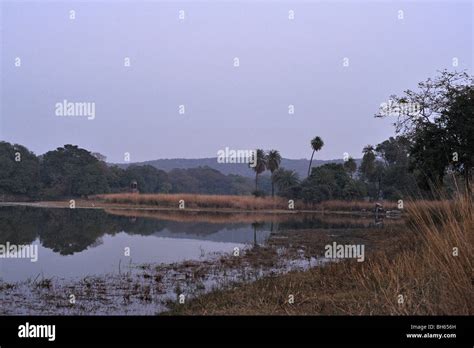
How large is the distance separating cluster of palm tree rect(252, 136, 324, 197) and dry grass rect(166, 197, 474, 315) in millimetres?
32994

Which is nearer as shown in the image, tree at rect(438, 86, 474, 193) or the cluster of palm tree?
tree at rect(438, 86, 474, 193)

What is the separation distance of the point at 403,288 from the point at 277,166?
53.1 meters

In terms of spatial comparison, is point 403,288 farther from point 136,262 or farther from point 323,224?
point 323,224

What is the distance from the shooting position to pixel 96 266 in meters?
13.0

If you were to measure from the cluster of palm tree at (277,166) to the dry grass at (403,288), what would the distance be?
1299 inches

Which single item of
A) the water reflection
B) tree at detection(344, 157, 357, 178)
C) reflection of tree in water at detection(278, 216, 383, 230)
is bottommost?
reflection of tree in water at detection(278, 216, 383, 230)

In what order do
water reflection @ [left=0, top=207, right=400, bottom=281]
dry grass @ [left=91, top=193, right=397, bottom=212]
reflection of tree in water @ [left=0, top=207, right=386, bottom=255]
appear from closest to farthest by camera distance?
water reflection @ [left=0, top=207, right=400, bottom=281] < reflection of tree in water @ [left=0, top=207, right=386, bottom=255] < dry grass @ [left=91, top=193, right=397, bottom=212]

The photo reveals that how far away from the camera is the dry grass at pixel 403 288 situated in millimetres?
5270

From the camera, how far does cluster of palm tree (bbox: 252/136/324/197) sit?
47.6 m

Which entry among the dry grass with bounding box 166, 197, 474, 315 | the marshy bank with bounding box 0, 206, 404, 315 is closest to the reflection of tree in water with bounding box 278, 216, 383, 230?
the marshy bank with bounding box 0, 206, 404, 315
